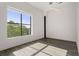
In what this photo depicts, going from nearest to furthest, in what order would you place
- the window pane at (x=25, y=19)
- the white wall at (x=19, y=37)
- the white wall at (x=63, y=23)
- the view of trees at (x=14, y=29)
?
1. the white wall at (x=19, y=37)
2. the view of trees at (x=14, y=29)
3. the window pane at (x=25, y=19)
4. the white wall at (x=63, y=23)

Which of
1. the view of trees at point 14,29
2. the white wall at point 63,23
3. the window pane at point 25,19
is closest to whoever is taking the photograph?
the view of trees at point 14,29

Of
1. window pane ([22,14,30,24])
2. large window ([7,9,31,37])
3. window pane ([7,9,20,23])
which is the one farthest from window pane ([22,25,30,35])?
window pane ([7,9,20,23])

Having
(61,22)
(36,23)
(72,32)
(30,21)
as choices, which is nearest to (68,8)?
(61,22)

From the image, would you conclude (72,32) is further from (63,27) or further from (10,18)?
(10,18)

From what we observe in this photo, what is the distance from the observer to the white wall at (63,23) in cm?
499

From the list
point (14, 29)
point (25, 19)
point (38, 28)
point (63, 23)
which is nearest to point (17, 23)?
point (14, 29)

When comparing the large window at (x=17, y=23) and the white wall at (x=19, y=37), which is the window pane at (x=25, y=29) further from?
the white wall at (x=19, y=37)

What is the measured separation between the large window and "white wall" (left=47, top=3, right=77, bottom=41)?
225 centimetres

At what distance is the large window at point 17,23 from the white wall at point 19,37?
1.18 ft

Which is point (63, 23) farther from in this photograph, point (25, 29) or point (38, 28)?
point (25, 29)

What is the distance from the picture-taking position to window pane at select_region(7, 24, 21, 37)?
12.4 ft

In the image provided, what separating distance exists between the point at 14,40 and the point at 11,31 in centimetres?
61

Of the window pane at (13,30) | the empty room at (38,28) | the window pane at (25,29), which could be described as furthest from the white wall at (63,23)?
the window pane at (13,30)

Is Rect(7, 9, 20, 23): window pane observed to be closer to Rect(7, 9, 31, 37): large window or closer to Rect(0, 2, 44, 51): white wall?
Rect(7, 9, 31, 37): large window
